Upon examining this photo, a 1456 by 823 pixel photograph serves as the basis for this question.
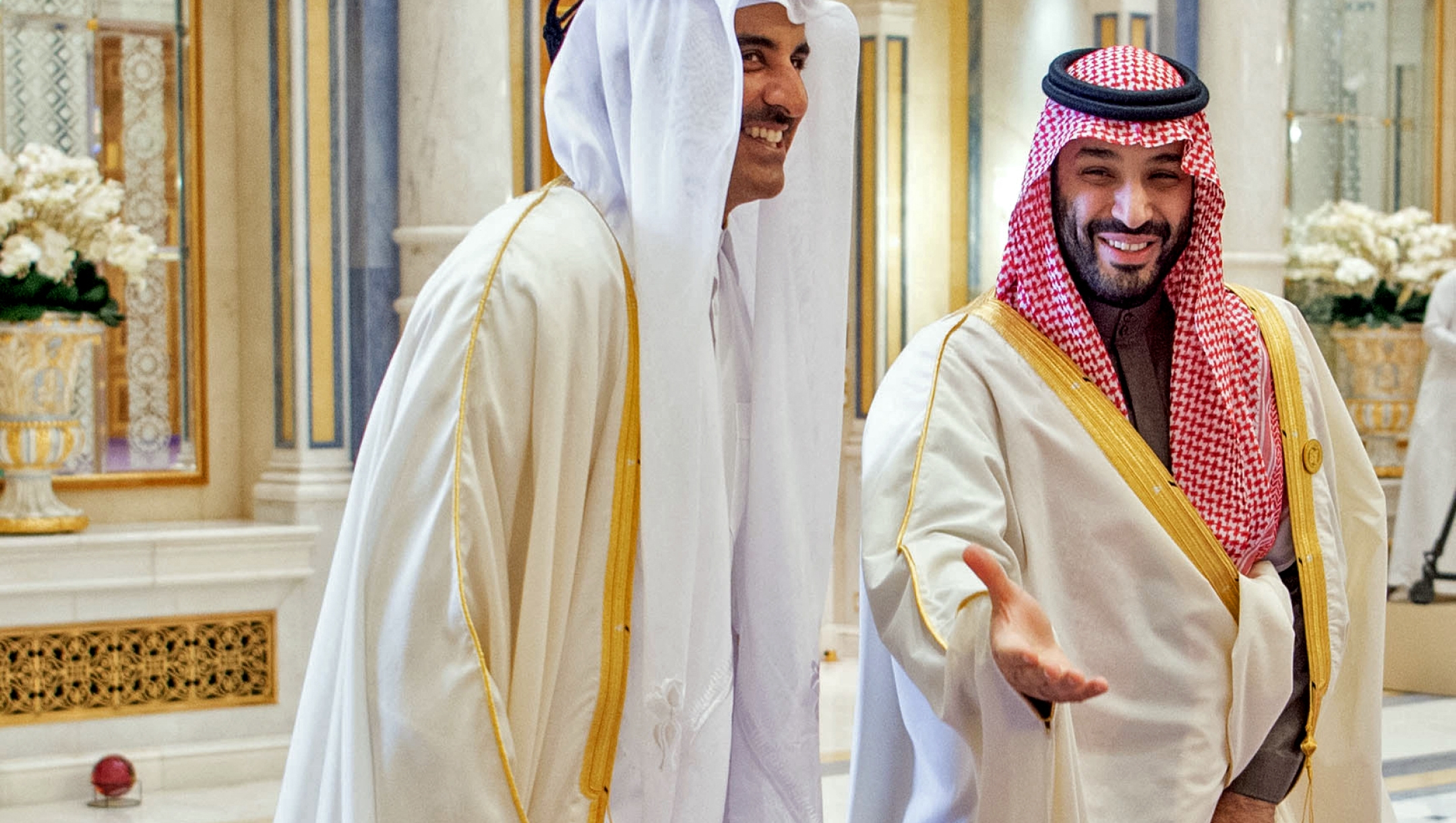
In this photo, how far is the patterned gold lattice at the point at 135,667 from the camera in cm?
531

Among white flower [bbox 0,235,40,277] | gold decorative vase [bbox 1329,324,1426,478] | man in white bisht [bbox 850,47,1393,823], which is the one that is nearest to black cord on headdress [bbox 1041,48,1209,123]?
man in white bisht [bbox 850,47,1393,823]

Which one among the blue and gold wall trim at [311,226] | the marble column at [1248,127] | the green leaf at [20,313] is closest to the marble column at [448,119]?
the blue and gold wall trim at [311,226]

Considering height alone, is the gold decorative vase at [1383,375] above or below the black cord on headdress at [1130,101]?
below

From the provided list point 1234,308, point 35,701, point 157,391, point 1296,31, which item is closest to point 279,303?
point 157,391

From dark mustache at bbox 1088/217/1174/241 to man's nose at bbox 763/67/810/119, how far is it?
0.46 m

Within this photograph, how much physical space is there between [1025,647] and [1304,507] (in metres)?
0.76

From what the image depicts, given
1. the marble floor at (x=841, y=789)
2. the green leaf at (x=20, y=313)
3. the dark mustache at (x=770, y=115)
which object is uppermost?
the dark mustache at (x=770, y=115)

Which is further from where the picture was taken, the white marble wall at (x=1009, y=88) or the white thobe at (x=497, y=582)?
the white marble wall at (x=1009, y=88)

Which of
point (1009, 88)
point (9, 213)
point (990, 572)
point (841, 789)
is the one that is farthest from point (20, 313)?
point (1009, 88)

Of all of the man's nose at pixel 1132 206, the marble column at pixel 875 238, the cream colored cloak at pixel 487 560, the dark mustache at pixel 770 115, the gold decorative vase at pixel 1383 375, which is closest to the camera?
the cream colored cloak at pixel 487 560

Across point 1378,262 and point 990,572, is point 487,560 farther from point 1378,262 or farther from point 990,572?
point 1378,262

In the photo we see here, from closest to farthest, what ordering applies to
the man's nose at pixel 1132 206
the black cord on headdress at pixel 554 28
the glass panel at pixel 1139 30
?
the black cord on headdress at pixel 554 28
the man's nose at pixel 1132 206
the glass panel at pixel 1139 30

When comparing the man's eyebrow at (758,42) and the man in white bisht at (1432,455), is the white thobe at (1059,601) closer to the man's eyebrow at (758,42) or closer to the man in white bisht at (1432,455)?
the man's eyebrow at (758,42)

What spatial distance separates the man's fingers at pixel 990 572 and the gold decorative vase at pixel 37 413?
4211 mm
